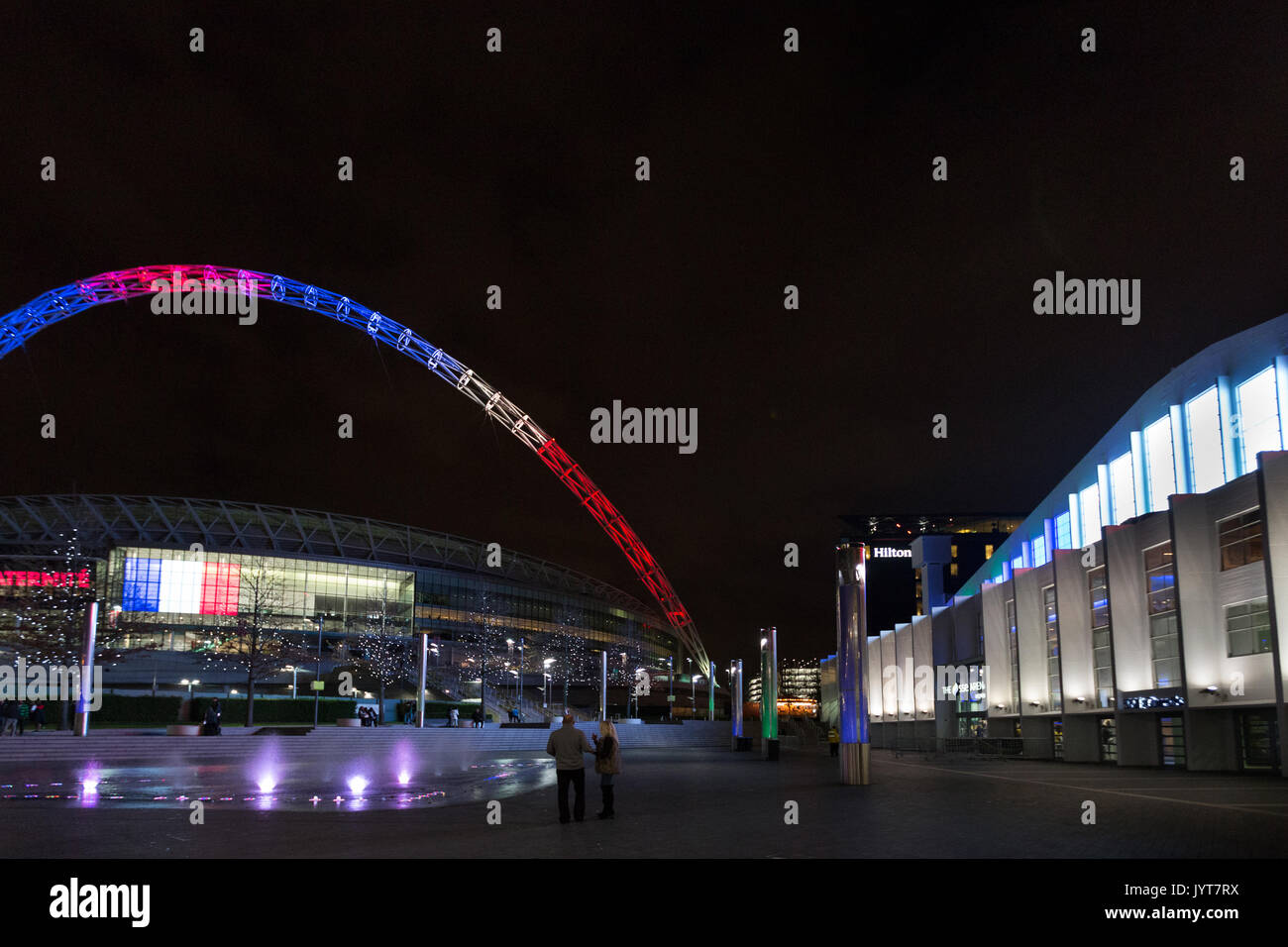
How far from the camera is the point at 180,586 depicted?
97750 mm

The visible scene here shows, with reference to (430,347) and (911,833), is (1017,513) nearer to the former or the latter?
(430,347)

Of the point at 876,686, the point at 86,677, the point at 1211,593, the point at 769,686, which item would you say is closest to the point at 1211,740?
the point at 1211,593

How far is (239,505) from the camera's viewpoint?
107812 millimetres

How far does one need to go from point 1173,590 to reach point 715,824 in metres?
23.0

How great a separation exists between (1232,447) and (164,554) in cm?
9359

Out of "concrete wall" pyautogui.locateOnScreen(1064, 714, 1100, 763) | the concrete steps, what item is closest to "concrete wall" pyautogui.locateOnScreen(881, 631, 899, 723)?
the concrete steps

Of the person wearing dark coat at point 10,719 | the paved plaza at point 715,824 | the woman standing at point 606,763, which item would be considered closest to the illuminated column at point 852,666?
the paved plaza at point 715,824

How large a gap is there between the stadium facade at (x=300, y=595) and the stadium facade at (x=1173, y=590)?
45.9 m

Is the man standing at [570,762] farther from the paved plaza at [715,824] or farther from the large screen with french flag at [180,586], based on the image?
the large screen with french flag at [180,586]

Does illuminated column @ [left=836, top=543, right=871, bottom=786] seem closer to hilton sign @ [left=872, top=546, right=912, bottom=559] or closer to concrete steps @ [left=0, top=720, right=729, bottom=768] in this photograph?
concrete steps @ [left=0, top=720, right=729, bottom=768]

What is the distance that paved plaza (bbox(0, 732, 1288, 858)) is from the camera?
451 inches

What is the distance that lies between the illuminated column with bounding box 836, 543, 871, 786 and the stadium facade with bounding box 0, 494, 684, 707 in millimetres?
56678
